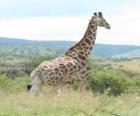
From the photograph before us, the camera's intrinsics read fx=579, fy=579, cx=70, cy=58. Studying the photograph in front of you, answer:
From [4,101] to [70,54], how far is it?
4.15m

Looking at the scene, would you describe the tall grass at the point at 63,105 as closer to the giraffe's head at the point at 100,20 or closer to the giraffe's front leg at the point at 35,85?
the giraffe's front leg at the point at 35,85

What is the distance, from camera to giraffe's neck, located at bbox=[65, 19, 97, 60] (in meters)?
14.2

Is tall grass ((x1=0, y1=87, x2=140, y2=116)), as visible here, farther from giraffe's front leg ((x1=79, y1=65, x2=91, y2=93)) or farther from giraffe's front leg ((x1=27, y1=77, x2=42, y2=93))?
giraffe's front leg ((x1=79, y1=65, x2=91, y2=93))

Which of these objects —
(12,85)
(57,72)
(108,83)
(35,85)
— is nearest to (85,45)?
(57,72)

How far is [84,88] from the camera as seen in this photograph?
13328 mm

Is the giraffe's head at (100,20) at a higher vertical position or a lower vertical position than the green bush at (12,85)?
higher

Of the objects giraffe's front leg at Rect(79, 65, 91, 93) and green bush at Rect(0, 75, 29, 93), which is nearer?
giraffe's front leg at Rect(79, 65, 91, 93)

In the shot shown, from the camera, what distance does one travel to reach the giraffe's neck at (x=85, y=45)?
46.6ft

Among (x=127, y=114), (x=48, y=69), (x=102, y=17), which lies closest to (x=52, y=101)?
(x=127, y=114)

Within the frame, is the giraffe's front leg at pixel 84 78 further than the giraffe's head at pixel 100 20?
No

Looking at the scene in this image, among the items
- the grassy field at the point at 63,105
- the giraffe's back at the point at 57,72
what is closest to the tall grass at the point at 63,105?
the grassy field at the point at 63,105

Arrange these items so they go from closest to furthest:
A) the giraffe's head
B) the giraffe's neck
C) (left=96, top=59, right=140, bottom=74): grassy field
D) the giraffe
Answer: the giraffe
the giraffe's neck
the giraffe's head
(left=96, top=59, right=140, bottom=74): grassy field

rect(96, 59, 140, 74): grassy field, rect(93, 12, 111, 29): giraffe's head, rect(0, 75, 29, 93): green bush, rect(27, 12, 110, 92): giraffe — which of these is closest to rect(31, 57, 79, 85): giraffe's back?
rect(27, 12, 110, 92): giraffe

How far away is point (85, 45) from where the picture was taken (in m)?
14.6
